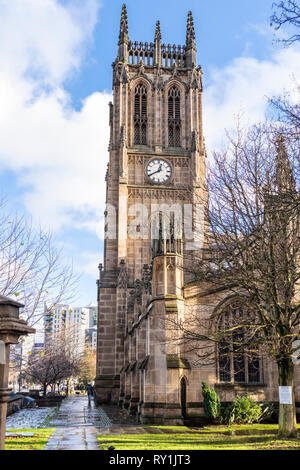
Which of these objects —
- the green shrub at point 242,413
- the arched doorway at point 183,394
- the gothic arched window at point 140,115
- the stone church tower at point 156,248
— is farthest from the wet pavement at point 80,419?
the gothic arched window at point 140,115

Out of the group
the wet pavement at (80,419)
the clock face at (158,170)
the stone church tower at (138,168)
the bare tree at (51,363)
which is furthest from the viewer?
the clock face at (158,170)

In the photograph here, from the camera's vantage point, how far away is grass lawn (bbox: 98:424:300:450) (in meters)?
12.4

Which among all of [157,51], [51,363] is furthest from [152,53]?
[51,363]

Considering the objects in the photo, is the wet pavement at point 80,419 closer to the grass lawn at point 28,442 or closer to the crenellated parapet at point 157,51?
the grass lawn at point 28,442

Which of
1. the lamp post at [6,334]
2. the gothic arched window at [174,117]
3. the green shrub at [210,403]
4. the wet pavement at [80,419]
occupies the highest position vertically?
the gothic arched window at [174,117]

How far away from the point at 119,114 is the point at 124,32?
9.28 metres

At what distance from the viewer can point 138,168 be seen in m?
42.5

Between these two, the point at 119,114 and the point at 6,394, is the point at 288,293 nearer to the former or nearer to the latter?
the point at 6,394

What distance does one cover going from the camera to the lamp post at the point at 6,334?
699cm

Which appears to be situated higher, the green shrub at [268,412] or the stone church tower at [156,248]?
the stone church tower at [156,248]

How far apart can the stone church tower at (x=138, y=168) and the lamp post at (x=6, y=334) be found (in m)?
20.7

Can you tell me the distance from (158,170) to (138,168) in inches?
68.6

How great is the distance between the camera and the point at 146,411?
1958 centimetres

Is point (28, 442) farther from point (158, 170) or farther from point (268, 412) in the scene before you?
point (158, 170)
